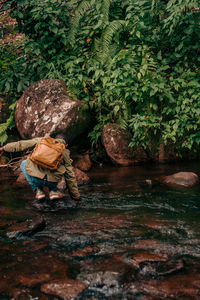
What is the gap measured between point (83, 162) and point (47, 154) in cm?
315

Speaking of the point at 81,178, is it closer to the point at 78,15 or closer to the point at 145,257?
the point at 145,257

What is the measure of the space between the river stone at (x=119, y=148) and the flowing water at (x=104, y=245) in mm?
1654

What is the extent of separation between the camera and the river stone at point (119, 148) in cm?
742

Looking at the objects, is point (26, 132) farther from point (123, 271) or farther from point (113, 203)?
point (123, 271)

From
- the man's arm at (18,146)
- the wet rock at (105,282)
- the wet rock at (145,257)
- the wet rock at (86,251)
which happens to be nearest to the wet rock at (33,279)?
the wet rock at (105,282)

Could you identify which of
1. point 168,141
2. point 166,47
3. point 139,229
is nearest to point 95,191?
point 139,229

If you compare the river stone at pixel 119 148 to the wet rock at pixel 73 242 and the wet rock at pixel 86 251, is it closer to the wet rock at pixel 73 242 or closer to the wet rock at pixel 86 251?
the wet rock at pixel 73 242

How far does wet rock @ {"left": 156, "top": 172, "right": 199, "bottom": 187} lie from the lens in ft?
19.3

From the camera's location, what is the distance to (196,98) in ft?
22.1

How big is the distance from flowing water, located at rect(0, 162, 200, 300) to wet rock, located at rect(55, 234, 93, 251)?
1 cm

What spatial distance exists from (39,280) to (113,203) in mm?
2405

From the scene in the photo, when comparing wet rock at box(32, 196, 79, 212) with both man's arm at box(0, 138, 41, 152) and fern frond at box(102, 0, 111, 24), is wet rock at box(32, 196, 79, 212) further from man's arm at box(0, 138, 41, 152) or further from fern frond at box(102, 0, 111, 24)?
fern frond at box(102, 0, 111, 24)

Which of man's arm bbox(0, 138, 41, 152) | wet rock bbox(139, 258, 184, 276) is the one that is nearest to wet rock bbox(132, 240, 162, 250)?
wet rock bbox(139, 258, 184, 276)

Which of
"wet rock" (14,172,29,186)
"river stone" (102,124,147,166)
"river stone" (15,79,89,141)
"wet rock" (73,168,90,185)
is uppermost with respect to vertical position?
"river stone" (15,79,89,141)
